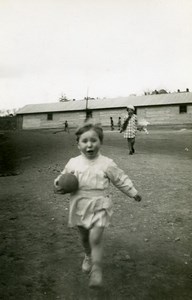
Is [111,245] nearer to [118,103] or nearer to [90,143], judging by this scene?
[90,143]

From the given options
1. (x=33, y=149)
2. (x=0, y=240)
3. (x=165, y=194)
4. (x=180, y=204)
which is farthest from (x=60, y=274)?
(x=33, y=149)

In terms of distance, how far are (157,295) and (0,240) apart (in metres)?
1.90

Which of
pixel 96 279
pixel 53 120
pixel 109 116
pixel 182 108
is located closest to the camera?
pixel 96 279

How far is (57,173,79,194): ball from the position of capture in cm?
284

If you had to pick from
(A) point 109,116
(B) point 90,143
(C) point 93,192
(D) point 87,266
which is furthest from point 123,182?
(A) point 109,116

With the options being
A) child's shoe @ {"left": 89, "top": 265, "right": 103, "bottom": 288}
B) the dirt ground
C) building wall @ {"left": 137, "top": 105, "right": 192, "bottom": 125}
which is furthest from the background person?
building wall @ {"left": 137, "top": 105, "right": 192, "bottom": 125}

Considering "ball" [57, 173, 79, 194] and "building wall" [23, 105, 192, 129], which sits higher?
"building wall" [23, 105, 192, 129]

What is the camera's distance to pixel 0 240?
3.87 meters

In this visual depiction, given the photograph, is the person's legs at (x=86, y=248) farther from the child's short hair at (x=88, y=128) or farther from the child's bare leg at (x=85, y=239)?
the child's short hair at (x=88, y=128)

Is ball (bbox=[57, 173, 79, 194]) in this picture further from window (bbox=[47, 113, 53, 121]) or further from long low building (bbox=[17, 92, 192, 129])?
window (bbox=[47, 113, 53, 121])

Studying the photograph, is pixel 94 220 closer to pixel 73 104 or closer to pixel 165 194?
pixel 165 194


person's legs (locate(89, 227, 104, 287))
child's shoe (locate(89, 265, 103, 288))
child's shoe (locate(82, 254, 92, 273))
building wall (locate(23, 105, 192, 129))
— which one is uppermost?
building wall (locate(23, 105, 192, 129))

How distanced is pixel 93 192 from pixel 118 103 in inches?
1179

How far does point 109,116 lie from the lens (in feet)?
105
